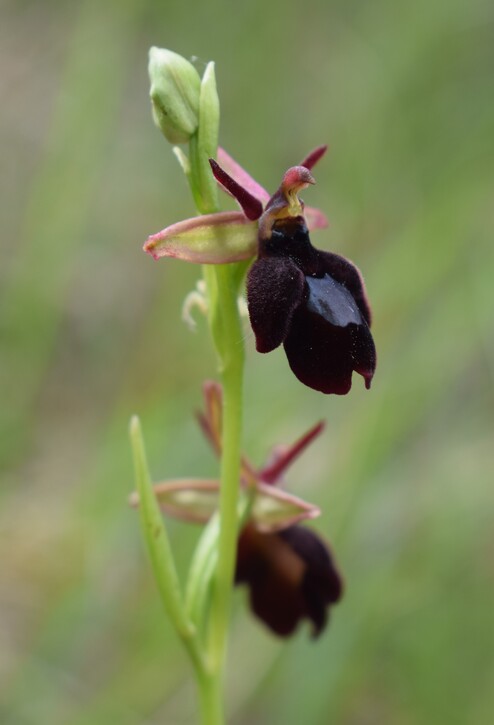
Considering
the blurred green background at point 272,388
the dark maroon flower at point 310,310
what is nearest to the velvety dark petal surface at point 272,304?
the dark maroon flower at point 310,310

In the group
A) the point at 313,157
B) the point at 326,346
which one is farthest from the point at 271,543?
the point at 313,157

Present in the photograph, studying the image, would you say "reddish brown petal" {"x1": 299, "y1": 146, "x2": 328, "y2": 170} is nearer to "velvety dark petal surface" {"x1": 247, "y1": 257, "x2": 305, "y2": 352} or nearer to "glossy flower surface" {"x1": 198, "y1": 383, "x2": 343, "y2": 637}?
"velvety dark petal surface" {"x1": 247, "y1": 257, "x2": 305, "y2": 352}

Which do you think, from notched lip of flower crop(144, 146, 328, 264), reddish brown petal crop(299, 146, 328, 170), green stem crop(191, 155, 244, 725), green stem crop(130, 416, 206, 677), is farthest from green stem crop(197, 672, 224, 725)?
reddish brown petal crop(299, 146, 328, 170)

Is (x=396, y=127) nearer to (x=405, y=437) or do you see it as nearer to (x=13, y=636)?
(x=405, y=437)

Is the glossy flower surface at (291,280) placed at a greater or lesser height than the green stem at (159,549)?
greater

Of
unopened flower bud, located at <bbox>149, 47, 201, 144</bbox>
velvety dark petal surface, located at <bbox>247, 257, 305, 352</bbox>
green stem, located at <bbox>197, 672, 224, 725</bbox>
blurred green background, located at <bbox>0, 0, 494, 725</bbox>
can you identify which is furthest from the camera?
blurred green background, located at <bbox>0, 0, 494, 725</bbox>

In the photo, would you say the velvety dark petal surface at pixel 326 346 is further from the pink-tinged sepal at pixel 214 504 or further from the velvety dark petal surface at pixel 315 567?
the velvety dark petal surface at pixel 315 567
